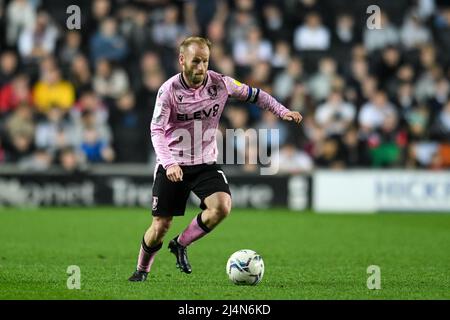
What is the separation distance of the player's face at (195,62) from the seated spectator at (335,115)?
1086 centimetres

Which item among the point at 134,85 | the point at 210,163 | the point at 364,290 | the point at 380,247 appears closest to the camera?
the point at 364,290

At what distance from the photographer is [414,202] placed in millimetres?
19031

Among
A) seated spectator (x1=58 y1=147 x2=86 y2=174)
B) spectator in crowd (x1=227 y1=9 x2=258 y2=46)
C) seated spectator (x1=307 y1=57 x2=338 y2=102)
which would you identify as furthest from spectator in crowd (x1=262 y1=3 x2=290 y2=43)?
seated spectator (x1=58 y1=147 x2=86 y2=174)

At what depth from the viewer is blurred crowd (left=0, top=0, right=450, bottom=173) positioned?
63.5 feet

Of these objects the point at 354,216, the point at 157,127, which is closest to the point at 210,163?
the point at 157,127

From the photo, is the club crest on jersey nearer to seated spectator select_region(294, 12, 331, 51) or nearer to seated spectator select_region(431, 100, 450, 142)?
seated spectator select_region(431, 100, 450, 142)

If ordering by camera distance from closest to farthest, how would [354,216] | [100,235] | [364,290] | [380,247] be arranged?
[364,290], [380,247], [100,235], [354,216]

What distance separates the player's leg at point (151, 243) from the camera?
907 cm

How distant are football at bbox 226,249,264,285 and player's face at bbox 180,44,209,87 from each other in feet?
5.23

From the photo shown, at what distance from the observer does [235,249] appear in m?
12.6

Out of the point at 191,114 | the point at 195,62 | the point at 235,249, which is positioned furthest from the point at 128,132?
the point at 195,62

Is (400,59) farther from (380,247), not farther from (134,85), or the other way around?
(380,247)

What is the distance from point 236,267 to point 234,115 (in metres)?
10.4

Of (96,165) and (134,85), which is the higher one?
(134,85)
